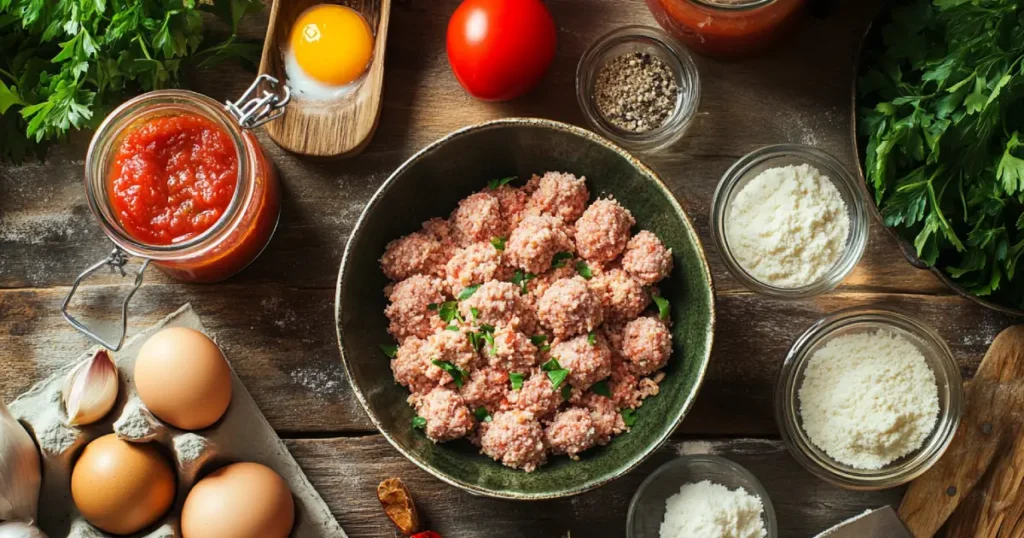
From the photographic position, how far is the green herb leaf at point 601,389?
1.90 m

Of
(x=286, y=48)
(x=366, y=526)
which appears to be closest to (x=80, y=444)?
(x=366, y=526)

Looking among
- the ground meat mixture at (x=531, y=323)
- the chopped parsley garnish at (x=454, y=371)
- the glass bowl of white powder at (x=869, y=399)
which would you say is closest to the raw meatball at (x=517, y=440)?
the ground meat mixture at (x=531, y=323)

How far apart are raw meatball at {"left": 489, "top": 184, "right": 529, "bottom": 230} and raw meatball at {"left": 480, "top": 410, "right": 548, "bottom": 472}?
43 centimetres

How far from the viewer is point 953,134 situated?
1.81 meters

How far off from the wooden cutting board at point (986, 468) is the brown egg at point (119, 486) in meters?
1.69

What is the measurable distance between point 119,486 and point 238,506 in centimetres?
24

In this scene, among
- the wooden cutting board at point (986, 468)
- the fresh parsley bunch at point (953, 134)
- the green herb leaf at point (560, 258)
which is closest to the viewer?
the fresh parsley bunch at point (953, 134)

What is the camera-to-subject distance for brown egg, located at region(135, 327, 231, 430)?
1827 mm

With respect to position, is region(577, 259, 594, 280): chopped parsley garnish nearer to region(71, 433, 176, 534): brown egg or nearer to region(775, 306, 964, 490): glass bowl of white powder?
region(775, 306, 964, 490): glass bowl of white powder

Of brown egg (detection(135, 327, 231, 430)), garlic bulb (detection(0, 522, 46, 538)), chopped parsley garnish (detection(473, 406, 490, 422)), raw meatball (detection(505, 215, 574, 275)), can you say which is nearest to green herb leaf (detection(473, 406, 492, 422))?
chopped parsley garnish (detection(473, 406, 490, 422))

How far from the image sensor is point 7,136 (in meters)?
2.04

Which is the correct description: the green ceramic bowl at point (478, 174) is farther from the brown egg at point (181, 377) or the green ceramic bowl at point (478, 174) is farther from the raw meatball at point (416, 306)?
the brown egg at point (181, 377)

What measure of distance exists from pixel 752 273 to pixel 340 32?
1.12 metres

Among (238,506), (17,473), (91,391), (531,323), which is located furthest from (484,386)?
(17,473)
